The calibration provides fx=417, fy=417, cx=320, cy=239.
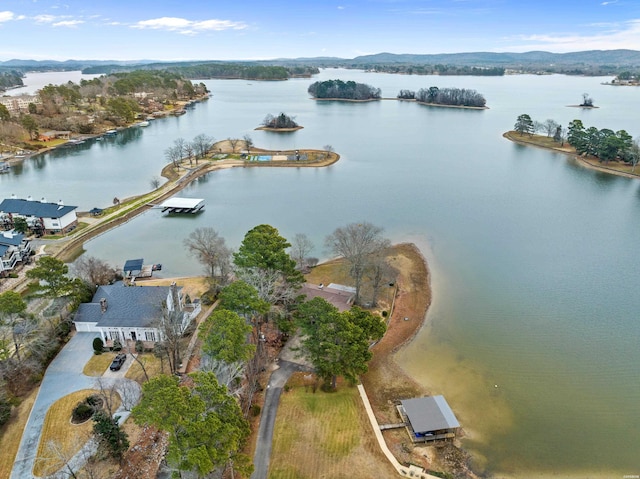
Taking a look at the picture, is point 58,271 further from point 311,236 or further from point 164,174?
point 164,174

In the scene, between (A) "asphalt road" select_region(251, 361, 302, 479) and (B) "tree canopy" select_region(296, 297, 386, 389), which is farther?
(B) "tree canopy" select_region(296, 297, 386, 389)

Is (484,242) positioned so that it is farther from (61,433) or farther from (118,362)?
(61,433)

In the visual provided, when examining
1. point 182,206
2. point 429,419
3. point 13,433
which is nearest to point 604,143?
point 182,206

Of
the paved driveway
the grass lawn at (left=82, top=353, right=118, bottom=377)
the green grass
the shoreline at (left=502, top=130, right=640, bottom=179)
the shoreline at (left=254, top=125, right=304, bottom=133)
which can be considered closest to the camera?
the paved driveway

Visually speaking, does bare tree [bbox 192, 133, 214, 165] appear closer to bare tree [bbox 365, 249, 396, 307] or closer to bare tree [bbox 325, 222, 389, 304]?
bare tree [bbox 325, 222, 389, 304]

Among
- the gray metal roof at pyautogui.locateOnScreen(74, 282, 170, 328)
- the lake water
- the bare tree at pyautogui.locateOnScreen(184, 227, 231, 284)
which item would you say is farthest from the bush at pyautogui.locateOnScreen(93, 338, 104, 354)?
the lake water

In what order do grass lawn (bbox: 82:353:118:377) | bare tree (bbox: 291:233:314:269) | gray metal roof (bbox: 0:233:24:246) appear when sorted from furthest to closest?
bare tree (bbox: 291:233:314:269)
gray metal roof (bbox: 0:233:24:246)
grass lawn (bbox: 82:353:118:377)

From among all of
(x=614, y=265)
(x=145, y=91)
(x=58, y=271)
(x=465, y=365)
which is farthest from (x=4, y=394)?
(x=145, y=91)

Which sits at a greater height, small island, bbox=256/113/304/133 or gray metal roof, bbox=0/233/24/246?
small island, bbox=256/113/304/133
